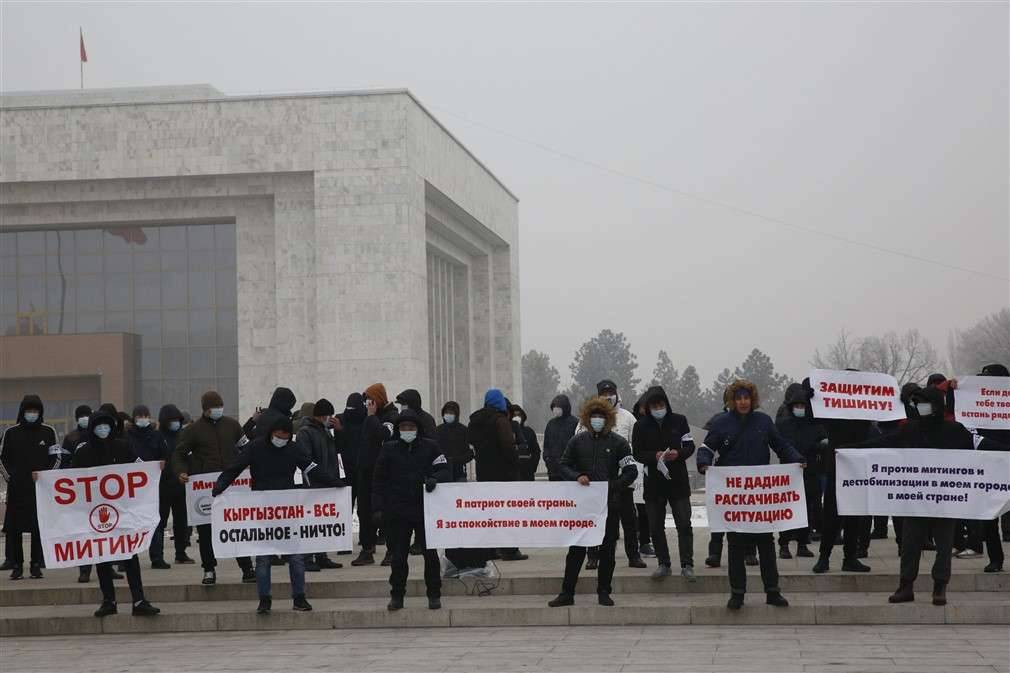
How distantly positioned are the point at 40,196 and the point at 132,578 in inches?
1433

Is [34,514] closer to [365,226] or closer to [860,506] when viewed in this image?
[860,506]

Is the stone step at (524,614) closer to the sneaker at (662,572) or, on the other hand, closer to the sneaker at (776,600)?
the sneaker at (776,600)

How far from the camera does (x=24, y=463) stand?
15.6 m

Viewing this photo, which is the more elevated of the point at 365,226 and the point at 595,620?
the point at 365,226

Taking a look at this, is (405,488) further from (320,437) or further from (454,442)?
(454,442)

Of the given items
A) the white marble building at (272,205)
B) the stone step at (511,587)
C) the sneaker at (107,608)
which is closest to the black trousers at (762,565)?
the stone step at (511,587)

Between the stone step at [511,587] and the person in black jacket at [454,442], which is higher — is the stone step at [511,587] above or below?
below

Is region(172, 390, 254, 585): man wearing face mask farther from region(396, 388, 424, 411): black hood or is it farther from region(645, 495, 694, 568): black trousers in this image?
region(645, 495, 694, 568): black trousers

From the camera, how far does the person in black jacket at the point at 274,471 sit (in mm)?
12445

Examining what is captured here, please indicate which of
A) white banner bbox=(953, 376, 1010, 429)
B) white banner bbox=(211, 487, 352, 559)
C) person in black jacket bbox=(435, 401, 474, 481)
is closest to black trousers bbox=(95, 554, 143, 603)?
white banner bbox=(211, 487, 352, 559)

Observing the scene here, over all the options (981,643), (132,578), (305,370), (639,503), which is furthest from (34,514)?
(305,370)

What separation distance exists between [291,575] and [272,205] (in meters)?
35.3

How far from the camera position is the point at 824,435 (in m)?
14.4

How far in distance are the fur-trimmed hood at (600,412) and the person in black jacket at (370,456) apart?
3.53 metres
